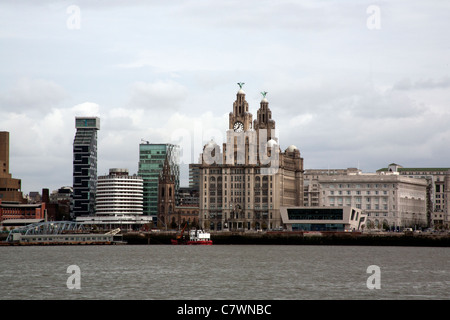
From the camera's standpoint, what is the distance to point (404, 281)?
89750 mm

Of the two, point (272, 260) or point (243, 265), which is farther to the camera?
point (272, 260)

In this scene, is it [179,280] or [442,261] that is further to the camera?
[442,261]

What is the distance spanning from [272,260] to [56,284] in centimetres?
5161
